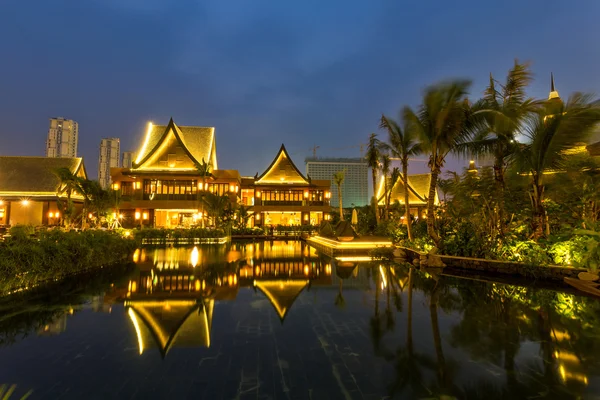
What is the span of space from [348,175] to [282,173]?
15308 cm

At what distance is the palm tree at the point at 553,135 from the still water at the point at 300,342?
3.50m

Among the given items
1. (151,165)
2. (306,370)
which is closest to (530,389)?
(306,370)

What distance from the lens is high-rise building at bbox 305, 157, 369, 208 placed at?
179375mm

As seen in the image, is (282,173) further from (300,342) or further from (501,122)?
(300,342)

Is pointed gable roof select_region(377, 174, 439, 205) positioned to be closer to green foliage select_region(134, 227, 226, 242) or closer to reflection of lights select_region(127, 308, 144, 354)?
green foliage select_region(134, 227, 226, 242)

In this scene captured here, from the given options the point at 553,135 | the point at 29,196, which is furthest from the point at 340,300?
the point at 29,196

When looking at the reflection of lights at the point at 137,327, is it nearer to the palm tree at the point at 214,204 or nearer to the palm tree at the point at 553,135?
the palm tree at the point at 553,135

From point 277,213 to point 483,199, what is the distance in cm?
3214

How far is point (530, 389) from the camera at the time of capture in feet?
10.3

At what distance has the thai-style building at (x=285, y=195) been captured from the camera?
130ft

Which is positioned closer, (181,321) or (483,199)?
(181,321)

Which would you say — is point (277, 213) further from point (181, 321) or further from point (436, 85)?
point (181, 321)

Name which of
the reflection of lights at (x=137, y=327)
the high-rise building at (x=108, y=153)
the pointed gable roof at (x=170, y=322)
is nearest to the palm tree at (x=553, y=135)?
the pointed gable roof at (x=170, y=322)

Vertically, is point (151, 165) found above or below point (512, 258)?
above
